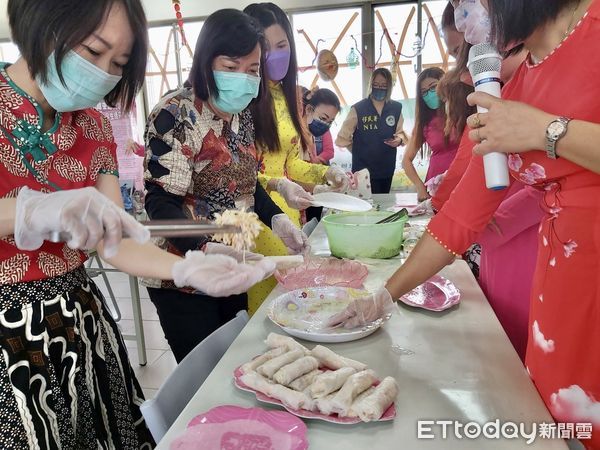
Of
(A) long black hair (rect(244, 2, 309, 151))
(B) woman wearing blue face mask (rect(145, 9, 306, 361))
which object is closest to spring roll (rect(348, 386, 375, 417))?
(B) woman wearing blue face mask (rect(145, 9, 306, 361))

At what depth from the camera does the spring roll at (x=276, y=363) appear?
0.98 m

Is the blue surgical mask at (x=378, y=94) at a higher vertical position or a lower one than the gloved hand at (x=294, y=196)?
higher

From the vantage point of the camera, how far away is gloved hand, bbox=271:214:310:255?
1.91m

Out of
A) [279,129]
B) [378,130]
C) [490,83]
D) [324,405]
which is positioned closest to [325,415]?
[324,405]

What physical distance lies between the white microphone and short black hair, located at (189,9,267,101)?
2.59 ft

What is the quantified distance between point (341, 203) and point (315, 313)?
96 cm

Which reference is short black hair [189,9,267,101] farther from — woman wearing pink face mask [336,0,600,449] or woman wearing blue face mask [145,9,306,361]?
woman wearing pink face mask [336,0,600,449]

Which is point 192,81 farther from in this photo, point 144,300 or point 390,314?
point 144,300

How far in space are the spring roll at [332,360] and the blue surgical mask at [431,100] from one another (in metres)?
2.59

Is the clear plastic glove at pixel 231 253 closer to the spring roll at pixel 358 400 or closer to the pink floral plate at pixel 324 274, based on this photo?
the pink floral plate at pixel 324 274

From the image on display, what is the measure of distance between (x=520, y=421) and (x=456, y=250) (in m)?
0.53

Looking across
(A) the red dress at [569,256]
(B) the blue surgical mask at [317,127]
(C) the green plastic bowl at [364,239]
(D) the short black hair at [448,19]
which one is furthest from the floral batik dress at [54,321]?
(B) the blue surgical mask at [317,127]

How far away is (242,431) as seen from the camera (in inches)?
32.8

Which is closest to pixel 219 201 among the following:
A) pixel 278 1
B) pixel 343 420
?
pixel 343 420
